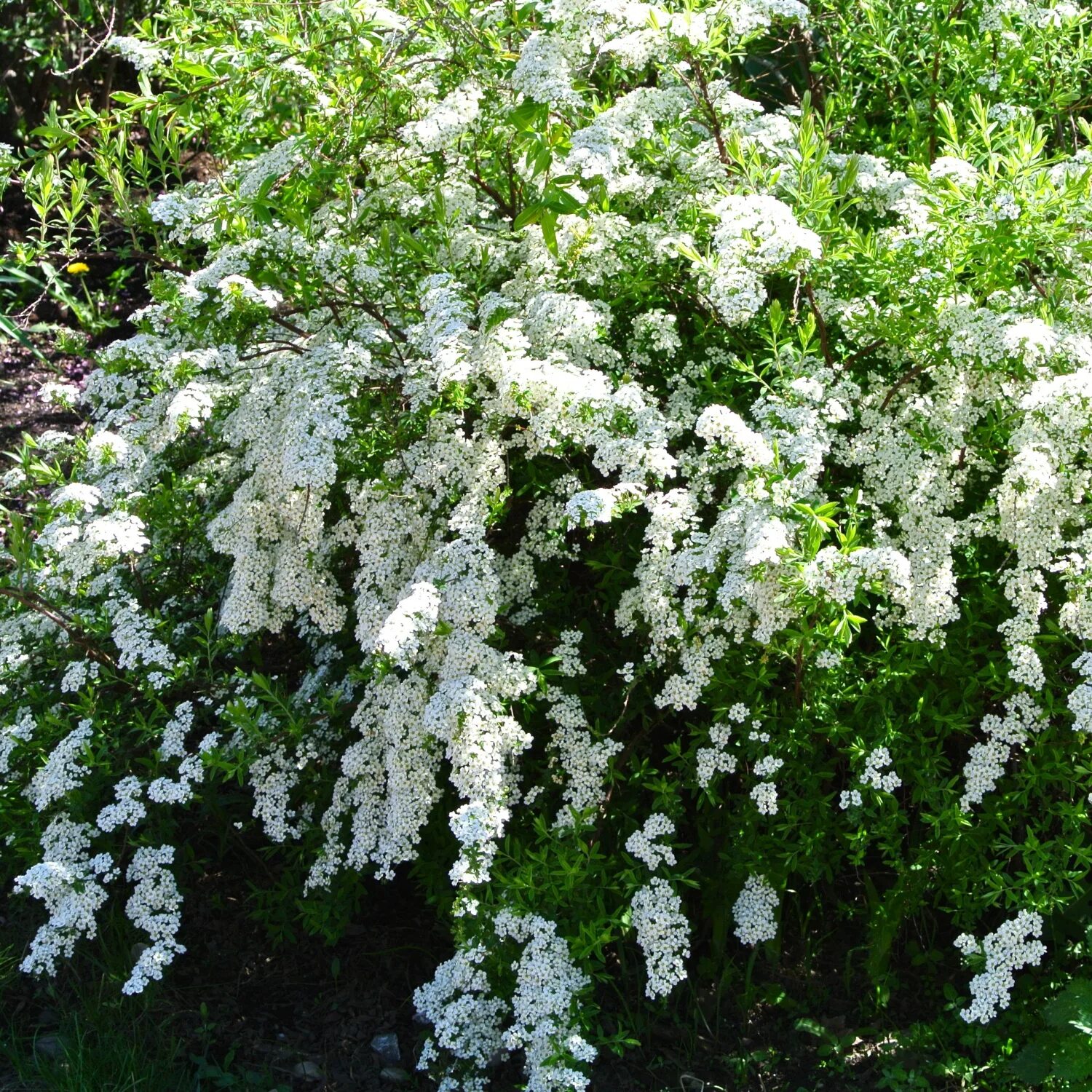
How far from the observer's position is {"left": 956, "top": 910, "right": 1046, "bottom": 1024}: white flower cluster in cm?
283

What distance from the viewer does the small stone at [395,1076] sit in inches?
135

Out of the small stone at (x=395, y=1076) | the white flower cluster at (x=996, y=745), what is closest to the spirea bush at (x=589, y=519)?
the white flower cluster at (x=996, y=745)

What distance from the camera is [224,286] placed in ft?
10.6

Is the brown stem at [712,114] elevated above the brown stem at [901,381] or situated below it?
above

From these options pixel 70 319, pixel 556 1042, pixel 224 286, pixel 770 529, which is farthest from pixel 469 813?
pixel 70 319

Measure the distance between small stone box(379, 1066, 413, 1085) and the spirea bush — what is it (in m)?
0.22

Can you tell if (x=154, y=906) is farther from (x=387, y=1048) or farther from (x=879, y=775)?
(x=879, y=775)

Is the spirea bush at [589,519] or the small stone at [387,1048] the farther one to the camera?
the small stone at [387,1048]

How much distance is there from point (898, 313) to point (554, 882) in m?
1.62

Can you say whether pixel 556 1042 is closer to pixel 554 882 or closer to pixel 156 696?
pixel 554 882

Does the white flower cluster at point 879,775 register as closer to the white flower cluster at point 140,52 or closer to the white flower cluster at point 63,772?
the white flower cluster at point 63,772

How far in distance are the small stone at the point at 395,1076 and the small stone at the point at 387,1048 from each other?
3 cm

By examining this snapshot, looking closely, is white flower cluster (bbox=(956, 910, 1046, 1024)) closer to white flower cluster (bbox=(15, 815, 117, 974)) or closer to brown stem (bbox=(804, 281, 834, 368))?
brown stem (bbox=(804, 281, 834, 368))

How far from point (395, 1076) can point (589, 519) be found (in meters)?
1.71
